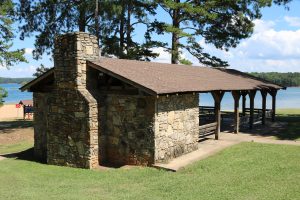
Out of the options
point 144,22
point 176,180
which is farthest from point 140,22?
point 176,180

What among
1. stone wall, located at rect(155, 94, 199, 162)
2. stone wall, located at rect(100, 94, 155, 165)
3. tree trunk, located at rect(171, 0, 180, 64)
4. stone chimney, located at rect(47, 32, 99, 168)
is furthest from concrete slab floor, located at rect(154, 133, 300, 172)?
tree trunk, located at rect(171, 0, 180, 64)

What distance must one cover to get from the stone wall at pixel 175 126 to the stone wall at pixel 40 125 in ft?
17.8

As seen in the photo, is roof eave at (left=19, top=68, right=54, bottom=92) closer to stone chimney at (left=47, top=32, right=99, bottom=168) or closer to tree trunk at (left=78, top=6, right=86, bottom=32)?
stone chimney at (left=47, top=32, right=99, bottom=168)

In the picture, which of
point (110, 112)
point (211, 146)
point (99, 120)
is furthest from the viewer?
point (211, 146)

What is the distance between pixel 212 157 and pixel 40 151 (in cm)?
739

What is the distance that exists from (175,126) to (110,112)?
2.50 m

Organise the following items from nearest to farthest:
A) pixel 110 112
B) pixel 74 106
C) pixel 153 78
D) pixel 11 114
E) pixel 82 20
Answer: pixel 74 106
pixel 110 112
pixel 153 78
pixel 82 20
pixel 11 114

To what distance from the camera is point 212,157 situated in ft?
43.3

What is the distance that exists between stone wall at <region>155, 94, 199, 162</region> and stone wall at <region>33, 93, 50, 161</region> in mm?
5412

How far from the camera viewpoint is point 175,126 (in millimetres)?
13367

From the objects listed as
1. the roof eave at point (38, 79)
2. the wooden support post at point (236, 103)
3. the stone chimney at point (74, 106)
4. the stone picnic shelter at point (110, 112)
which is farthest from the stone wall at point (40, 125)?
the wooden support post at point (236, 103)

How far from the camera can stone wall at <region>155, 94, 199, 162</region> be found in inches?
494

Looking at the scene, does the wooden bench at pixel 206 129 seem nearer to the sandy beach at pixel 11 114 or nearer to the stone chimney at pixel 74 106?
the stone chimney at pixel 74 106

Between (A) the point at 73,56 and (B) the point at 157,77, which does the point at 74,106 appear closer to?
(A) the point at 73,56
